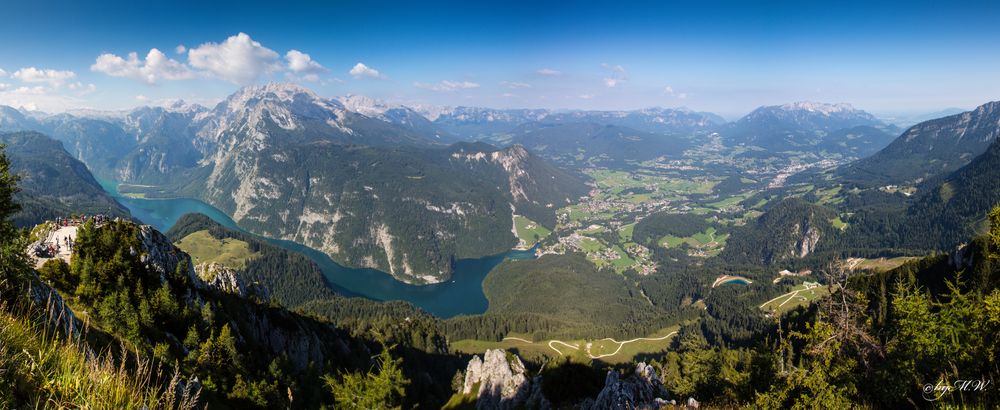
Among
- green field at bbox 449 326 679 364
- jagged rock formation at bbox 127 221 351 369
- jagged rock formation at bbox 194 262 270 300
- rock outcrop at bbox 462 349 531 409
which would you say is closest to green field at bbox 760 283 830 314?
green field at bbox 449 326 679 364

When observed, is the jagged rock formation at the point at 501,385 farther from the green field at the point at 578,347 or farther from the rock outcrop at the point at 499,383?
the green field at the point at 578,347

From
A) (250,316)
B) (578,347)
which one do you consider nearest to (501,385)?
(250,316)

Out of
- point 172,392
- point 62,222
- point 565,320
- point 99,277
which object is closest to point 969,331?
point 172,392

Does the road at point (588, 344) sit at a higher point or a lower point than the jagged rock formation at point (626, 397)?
lower

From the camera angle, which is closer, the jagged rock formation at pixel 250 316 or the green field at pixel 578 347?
the jagged rock formation at pixel 250 316

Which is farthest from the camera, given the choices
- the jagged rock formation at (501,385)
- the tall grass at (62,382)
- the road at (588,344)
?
the road at (588,344)

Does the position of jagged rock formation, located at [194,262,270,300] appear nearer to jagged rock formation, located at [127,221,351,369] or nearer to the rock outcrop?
jagged rock formation, located at [127,221,351,369]

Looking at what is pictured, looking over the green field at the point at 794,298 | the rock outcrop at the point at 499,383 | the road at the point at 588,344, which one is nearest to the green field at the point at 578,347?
the road at the point at 588,344

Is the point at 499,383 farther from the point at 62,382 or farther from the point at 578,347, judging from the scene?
the point at 578,347
